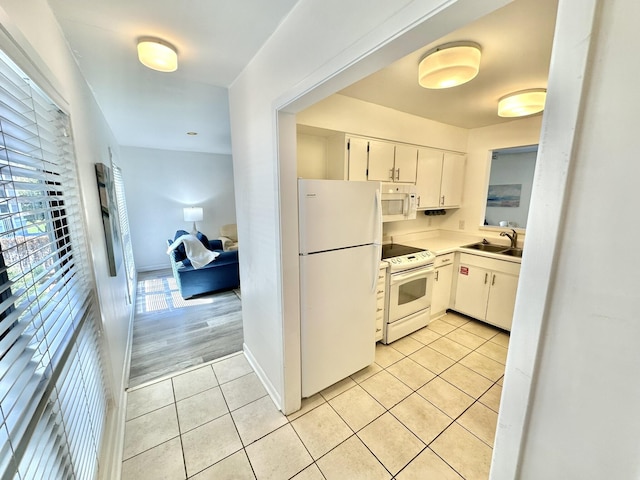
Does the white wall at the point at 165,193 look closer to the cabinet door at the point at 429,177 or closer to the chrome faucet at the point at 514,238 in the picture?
the cabinet door at the point at 429,177

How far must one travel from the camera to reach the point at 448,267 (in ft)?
10.2

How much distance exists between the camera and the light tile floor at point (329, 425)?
150cm

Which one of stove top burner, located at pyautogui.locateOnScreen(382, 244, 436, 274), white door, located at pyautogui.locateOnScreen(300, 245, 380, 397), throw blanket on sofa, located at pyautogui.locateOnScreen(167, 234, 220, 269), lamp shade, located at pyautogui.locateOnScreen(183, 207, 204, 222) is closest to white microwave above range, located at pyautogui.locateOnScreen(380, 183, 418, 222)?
stove top burner, located at pyautogui.locateOnScreen(382, 244, 436, 274)

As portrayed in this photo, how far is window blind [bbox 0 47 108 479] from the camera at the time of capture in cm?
70

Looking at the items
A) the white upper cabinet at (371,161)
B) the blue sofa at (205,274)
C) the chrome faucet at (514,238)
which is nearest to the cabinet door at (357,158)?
the white upper cabinet at (371,161)

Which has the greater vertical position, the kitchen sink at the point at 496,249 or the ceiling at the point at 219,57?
the ceiling at the point at 219,57

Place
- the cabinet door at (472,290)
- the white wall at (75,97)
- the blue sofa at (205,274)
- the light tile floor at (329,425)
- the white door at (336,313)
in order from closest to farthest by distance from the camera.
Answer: the white wall at (75,97)
the light tile floor at (329,425)
the white door at (336,313)
the cabinet door at (472,290)
the blue sofa at (205,274)

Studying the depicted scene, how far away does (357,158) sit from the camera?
2398 mm

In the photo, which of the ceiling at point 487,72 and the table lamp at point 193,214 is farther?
the table lamp at point 193,214

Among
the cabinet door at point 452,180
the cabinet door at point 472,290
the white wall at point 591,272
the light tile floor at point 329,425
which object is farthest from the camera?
the cabinet door at point 452,180

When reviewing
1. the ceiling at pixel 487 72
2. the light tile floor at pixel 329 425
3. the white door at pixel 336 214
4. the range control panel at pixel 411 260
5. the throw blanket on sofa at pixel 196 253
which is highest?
the ceiling at pixel 487 72

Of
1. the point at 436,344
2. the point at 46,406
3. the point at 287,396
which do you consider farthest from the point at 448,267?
the point at 46,406

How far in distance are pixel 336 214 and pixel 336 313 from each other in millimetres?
776

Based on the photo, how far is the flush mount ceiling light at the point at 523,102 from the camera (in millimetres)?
2092
